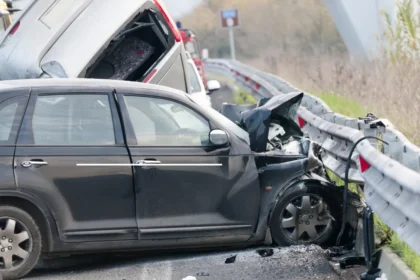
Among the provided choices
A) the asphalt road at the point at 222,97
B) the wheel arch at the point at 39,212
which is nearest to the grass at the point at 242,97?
the asphalt road at the point at 222,97

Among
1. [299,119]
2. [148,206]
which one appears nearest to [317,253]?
[148,206]

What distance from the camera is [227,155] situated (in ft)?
25.5

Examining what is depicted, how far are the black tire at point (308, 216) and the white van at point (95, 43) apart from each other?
366 cm

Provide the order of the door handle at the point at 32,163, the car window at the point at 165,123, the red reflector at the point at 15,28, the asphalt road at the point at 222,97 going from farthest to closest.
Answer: the asphalt road at the point at 222,97 < the red reflector at the point at 15,28 < the car window at the point at 165,123 < the door handle at the point at 32,163

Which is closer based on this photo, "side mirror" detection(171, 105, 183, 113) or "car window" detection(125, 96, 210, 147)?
"car window" detection(125, 96, 210, 147)

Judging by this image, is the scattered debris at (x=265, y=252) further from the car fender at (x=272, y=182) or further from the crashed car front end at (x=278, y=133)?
the crashed car front end at (x=278, y=133)

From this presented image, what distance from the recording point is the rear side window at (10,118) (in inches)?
285

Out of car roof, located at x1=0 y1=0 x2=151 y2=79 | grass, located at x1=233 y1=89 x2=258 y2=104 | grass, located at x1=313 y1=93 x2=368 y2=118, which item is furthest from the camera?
grass, located at x1=233 y1=89 x2=258 y2=104

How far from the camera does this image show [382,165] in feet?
21.3

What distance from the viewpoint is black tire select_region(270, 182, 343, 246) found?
793 cm

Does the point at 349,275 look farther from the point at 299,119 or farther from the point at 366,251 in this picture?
the point at 299,119

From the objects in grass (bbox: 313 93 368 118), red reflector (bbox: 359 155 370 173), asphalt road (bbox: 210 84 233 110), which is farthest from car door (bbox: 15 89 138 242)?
asphalt road (bbox: 210 84 233 110)

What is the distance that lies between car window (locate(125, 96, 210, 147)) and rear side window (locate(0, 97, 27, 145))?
0.91 meters

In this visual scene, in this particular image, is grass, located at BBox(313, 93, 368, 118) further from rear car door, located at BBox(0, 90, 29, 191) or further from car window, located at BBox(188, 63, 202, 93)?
rear car door, located at BBox(0, 90, 29, 191)
